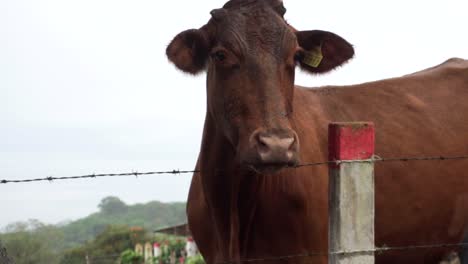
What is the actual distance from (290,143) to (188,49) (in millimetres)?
1550

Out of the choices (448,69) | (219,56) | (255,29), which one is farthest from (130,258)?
(255,29)

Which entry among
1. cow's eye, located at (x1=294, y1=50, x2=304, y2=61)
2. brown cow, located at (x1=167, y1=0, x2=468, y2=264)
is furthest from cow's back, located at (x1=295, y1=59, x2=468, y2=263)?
cow's eye, located at (x1=294, y1=50, x2=304, y2=61)

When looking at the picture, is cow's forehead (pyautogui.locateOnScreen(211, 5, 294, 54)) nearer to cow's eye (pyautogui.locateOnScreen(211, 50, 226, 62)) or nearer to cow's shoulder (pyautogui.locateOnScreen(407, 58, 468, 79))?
cow's eye (pyautogui.locateOnScreen(211, 50, 226, 62))

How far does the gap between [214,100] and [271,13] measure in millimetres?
757

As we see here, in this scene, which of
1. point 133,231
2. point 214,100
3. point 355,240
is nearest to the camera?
point 355,240

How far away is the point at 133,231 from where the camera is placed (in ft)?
168

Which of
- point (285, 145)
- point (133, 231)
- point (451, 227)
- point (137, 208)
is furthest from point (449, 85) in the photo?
point (137, 208)

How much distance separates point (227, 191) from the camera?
688cm

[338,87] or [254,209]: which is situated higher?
[338,87]

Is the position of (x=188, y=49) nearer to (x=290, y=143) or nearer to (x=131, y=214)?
(x=290, y=143)

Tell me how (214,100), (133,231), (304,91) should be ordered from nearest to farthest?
(214,100), (304,91), (133,231)

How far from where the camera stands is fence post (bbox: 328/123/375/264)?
4.95 m

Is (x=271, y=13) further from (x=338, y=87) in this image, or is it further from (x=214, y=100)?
(x=338, y=87)

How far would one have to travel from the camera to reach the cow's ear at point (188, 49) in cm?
672
